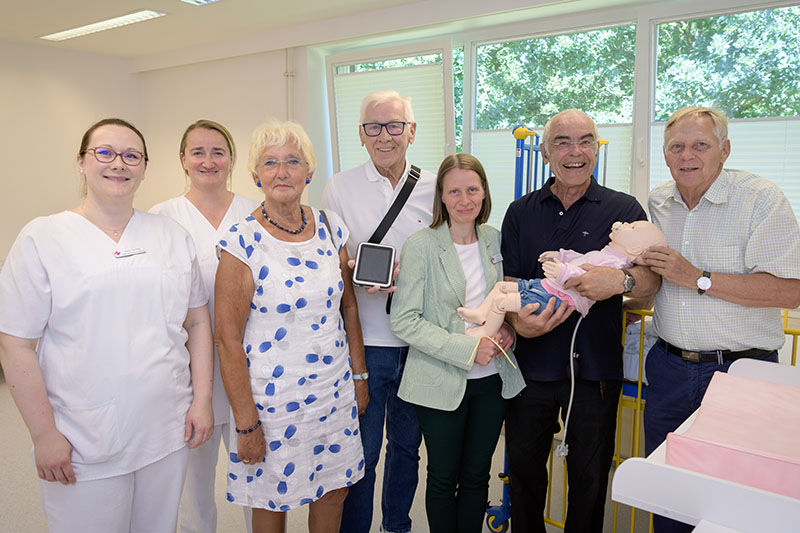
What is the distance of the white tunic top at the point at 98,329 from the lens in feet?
4.96

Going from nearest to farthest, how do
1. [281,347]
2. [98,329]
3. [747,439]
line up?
1. [747,439]
2. [98,329]
3. [281,347]

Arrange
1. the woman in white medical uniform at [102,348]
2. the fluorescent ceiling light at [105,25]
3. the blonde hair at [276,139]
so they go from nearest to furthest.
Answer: the woman in white medical uniform at [102,348] → the blonde hair at [276,139] → the fluorescent ceiling light at [105,25]

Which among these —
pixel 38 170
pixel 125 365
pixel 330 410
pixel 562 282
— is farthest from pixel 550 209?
pixel 38 170

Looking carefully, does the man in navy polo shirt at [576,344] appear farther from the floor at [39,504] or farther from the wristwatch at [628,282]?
the floor at [39,504]

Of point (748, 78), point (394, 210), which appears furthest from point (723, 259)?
point (748, 78)

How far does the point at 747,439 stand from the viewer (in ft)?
3.41

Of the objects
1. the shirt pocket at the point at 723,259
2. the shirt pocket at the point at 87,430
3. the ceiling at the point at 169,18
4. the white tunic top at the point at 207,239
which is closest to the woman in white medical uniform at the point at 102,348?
the shirt pocket at the point at 87,430

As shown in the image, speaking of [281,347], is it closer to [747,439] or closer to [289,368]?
[289,368]

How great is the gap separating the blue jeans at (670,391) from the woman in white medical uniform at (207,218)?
154cm

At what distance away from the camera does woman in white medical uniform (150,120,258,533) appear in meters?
2.08

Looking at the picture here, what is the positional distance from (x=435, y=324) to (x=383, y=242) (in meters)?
0.39

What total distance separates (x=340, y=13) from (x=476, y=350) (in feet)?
13.6

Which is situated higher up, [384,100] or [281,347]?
[384,100]

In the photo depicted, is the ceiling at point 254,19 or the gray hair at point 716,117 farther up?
the ceiling at point 254,19
